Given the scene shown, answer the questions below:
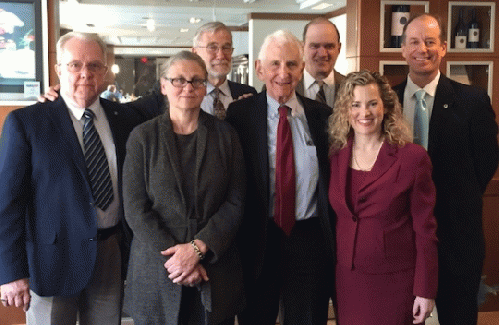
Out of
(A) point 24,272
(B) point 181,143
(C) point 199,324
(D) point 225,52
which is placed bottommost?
(C) point 199,324

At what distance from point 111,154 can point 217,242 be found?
646 millimetres

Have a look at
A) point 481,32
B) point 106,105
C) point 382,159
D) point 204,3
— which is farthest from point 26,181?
point 204,3

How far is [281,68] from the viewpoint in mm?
2482

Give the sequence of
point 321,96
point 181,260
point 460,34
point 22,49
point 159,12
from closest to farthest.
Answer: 1. point 181,260
2. point 321,96
3. point 22,49
4. point 460,34
5. point 159,12

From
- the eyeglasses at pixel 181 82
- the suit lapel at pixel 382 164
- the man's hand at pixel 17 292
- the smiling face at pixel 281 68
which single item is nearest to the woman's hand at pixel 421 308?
the suit lapel at pixel 382 164

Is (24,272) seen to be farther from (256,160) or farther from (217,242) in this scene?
(256,160)

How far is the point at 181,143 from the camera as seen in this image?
2.16 m

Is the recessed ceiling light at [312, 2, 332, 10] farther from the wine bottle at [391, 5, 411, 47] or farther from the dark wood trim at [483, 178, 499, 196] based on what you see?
the dark wood trim at [483, 178, 499, 196]

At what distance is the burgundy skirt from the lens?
228 cm

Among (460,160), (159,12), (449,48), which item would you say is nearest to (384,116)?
(460,160)

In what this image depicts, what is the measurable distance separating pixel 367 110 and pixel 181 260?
3.26 feet

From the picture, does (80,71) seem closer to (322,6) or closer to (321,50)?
(321,50)

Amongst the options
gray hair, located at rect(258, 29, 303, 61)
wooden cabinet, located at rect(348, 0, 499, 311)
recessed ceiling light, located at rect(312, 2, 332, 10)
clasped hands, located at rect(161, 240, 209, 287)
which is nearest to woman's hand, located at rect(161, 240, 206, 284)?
clasped hands, located at rect(161, 240, 209, 287)

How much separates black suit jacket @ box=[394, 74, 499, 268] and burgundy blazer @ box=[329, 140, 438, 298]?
0.53 m
